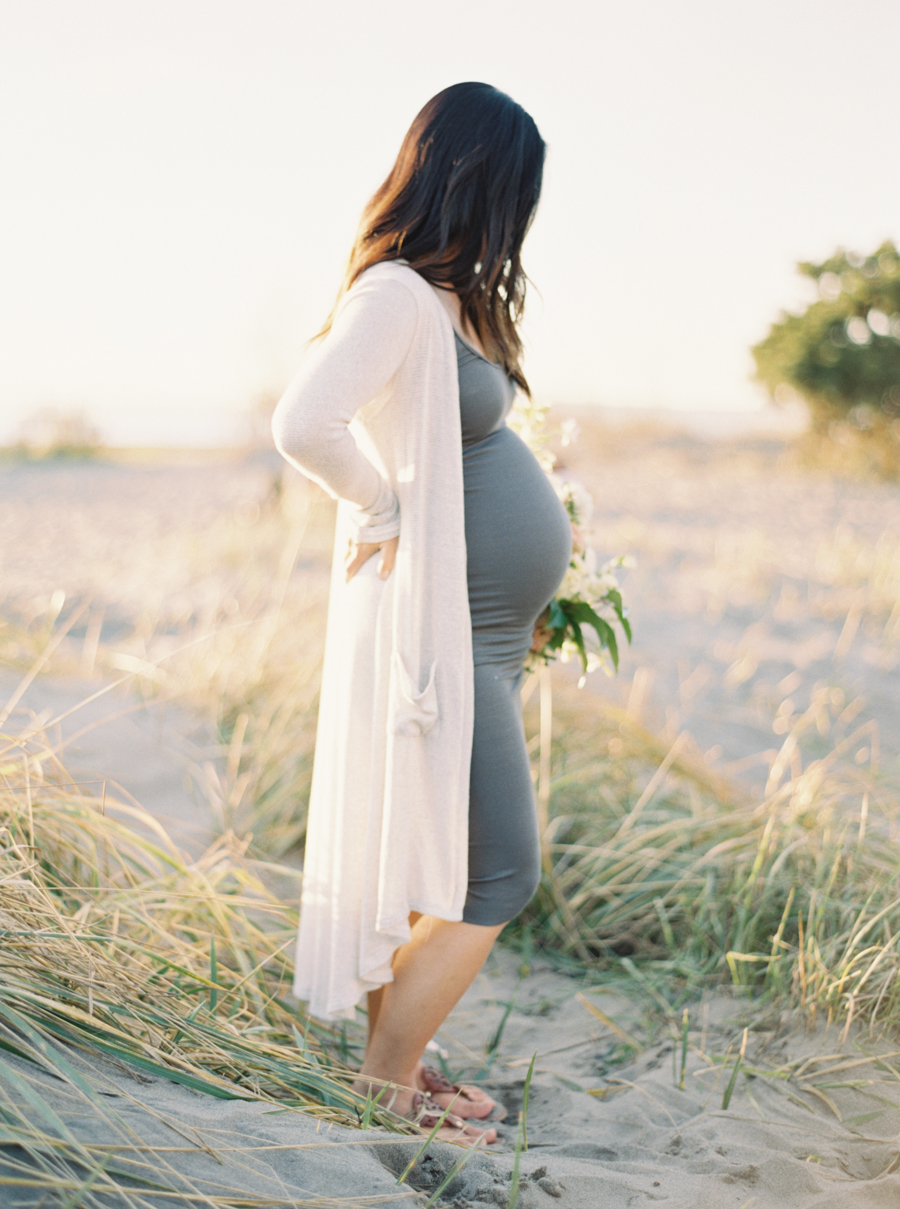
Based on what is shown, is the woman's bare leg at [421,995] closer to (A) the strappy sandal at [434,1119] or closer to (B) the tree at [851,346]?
(A) the strappy sandal at [434,1119]

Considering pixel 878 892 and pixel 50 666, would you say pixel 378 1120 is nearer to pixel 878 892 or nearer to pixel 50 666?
pixel 878 892

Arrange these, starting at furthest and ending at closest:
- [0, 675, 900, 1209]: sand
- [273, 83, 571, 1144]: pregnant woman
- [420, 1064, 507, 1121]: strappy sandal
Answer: [420, 1064, 507, 1121]: strappy sandal < [273, 83, 571, 1144]: pregnant woman < [0, 675, 900, 1209]: sand

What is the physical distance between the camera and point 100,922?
170 cm

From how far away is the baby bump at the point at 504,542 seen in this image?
1675mm

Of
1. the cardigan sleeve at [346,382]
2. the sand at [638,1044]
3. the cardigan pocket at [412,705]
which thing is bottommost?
the sand at [638,1044]

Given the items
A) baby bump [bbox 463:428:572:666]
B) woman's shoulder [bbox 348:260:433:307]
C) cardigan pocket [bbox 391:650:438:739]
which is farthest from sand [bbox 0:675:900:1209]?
woman's shoulder [bbox 348:260:433:307]

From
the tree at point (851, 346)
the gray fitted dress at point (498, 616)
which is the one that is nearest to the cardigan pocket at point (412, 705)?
the gray fitted dress at point (498, 616)

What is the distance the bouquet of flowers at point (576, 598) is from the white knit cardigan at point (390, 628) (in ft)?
1.33

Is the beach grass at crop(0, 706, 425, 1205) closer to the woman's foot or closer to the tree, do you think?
the woman's foot

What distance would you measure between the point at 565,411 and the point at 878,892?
19.6 metres

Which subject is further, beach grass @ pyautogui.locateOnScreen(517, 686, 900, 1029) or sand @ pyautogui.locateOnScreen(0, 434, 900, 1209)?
beach grass @ pyautogui.locateOnScreen(517, 686, 900, 1029)

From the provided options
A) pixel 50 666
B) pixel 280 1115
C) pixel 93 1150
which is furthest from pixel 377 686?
pixel 50 666

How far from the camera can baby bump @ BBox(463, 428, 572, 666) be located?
1675 millimetres

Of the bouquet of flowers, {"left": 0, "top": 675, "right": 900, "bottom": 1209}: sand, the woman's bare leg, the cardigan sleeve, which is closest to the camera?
{"left": 0, "top": 675, "right": 900, "bottom": 1209}: sand
